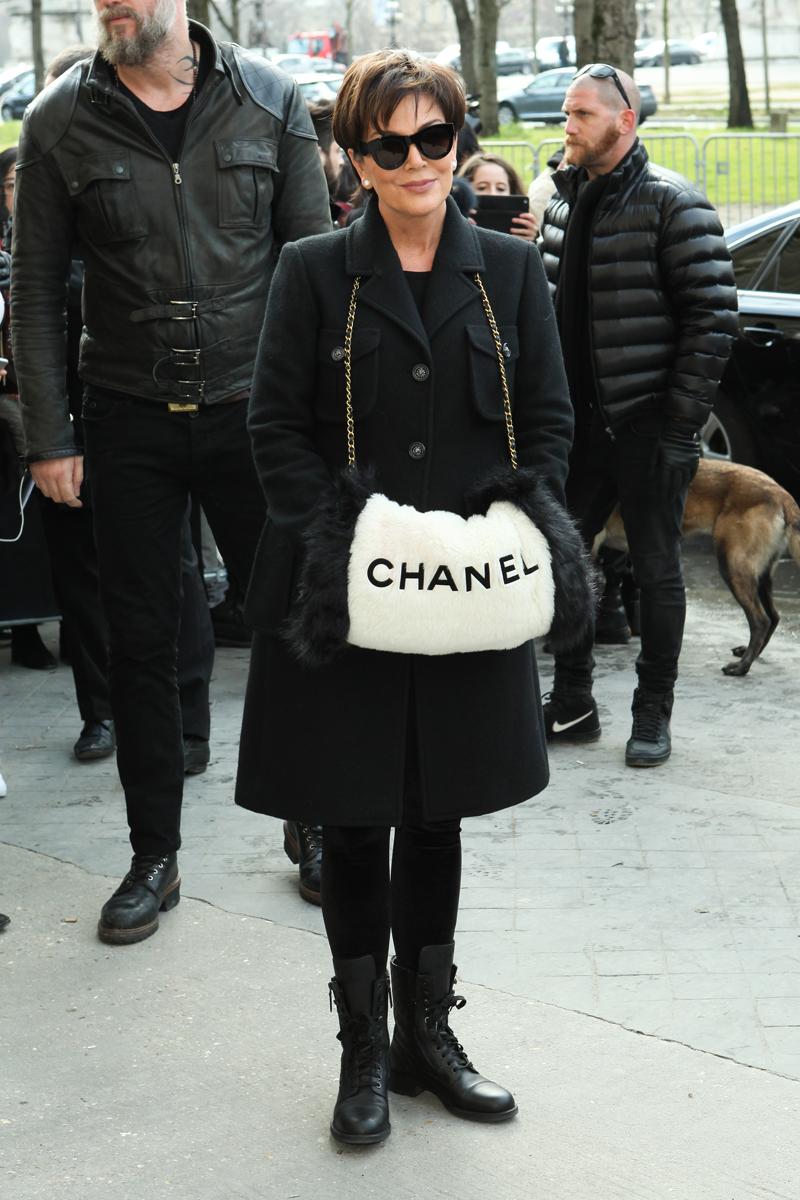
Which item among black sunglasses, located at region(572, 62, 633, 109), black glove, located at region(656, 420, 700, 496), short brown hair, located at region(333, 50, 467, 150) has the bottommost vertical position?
black glove, located at region(656, 420, 700, 496)

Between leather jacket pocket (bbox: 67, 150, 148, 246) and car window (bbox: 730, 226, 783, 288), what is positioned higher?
leather jacket pocket (bbox: 67, 150, 148, 246)

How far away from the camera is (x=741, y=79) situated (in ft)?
106

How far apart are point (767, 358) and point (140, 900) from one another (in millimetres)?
5174

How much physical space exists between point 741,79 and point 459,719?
31383mm

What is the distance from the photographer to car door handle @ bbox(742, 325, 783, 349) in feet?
27.7

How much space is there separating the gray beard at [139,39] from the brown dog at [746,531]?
10.9 feet

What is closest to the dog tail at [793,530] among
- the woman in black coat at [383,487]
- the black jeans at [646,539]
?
the black jeans at [646,539]


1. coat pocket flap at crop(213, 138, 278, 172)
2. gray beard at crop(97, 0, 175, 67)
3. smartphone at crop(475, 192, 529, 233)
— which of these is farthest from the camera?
smartphone at crop(475, 192, 529, 233)

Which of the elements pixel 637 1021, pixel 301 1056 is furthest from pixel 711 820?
pixel 301 1056

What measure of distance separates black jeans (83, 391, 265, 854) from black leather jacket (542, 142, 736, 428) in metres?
1.69

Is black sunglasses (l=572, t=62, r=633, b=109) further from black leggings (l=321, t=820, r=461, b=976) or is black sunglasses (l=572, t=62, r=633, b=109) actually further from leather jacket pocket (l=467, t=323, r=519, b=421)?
black leggings (l=321, t=820, r=461, b=976)

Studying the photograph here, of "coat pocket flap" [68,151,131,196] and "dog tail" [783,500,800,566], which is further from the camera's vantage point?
"dog tail" [783,500,800,566]

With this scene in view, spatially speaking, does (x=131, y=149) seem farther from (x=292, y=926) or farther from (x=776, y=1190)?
(x=776, y=1190)

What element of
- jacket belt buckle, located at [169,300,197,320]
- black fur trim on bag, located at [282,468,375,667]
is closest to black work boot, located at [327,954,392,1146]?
black fur trim on bag, located at [282,468,375,667]
